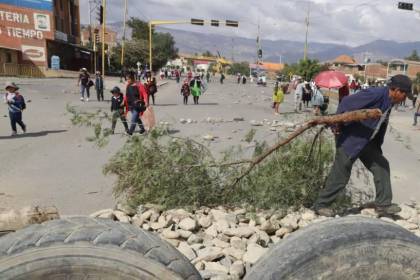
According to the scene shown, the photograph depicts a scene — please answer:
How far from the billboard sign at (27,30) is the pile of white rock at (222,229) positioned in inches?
1545

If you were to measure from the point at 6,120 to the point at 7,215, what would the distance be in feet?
37.6

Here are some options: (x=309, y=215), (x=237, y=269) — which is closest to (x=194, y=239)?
(x=237, y=269)

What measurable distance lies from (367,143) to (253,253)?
5.67 ft

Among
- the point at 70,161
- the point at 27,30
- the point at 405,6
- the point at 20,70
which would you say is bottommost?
the point at 70,161

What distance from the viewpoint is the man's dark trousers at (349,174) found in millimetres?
4219

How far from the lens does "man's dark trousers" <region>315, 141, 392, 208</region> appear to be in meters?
4.22

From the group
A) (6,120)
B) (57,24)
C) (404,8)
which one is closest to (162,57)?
(57,24)

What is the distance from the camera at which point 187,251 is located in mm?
3322

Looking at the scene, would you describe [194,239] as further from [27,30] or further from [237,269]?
[27,30]

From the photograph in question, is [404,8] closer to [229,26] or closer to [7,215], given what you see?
[229,26]

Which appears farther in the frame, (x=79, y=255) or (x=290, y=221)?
(x=290, y=221)

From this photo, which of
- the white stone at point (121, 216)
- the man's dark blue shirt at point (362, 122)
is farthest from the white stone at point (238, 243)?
the man's dark blue shirt at point (362, 122)

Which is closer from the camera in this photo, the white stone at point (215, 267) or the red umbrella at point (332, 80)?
the white stone at point (215, 267)

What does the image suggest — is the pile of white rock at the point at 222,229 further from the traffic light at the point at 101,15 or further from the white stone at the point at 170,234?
the traffic light at the point at 101,15
